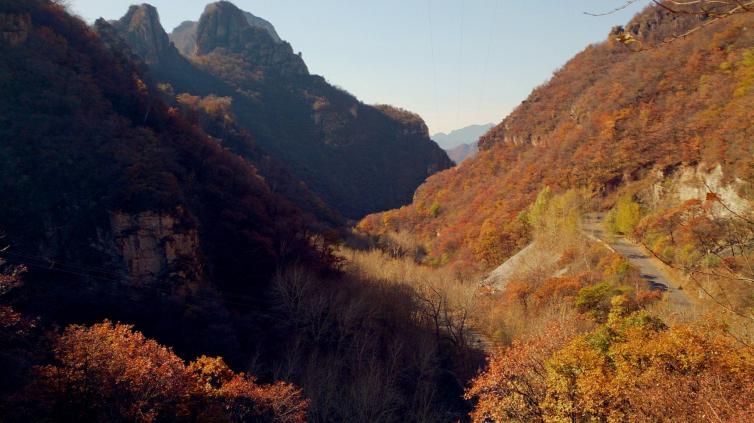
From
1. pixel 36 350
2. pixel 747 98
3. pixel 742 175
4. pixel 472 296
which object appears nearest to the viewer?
pixel 36 350

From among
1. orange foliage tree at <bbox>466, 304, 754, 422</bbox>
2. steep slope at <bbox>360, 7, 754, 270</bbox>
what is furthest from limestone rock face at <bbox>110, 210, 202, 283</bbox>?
steep slope at <bbox>360, 7, 754, 270</bbox>

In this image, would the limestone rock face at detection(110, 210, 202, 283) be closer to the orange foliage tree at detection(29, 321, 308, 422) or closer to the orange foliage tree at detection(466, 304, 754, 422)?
the orange foliage tree at detection(29, 321, 308, 422)

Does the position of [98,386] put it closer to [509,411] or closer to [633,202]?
[509,411]

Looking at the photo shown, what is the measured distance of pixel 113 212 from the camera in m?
20.7

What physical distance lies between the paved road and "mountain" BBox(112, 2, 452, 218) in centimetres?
5236

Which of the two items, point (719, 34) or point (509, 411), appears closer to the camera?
point (509, 411)

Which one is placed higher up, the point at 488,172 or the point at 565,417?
the point at 488,172

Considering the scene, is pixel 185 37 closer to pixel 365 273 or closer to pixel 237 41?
pixel 237 41

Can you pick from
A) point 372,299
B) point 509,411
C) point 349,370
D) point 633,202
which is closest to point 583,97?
point 633,202

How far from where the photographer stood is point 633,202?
3453cm

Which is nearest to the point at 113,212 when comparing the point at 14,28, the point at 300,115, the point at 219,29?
the point at 14,28

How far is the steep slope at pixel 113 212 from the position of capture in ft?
63.0

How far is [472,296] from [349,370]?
9780 mm

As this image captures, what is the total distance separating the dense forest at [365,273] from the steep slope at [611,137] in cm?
28
